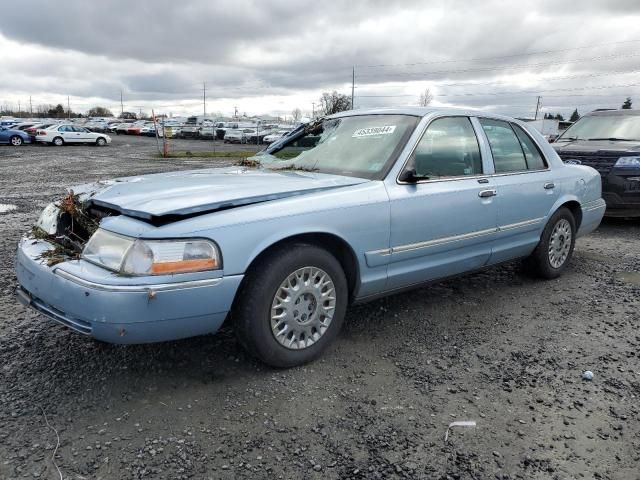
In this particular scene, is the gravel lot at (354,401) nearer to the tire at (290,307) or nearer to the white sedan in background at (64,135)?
the tire at (290,307)

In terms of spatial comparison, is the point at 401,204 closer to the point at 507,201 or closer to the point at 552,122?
the point at 507,201

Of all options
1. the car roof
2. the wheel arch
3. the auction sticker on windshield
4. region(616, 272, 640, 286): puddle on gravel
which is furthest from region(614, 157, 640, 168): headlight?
the wheel arch

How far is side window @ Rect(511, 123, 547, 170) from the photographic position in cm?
480

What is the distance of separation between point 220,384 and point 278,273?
731mm

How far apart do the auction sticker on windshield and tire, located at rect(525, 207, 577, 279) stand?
194cm

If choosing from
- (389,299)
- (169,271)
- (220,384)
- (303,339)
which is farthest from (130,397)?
(389,299)

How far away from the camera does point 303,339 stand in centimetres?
327

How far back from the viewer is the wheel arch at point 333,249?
10.00 ft

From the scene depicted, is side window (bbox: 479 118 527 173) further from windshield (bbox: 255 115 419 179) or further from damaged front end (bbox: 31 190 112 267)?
damaged front end (bbox: 31 190 112 267)

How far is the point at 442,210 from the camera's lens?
3789 mm

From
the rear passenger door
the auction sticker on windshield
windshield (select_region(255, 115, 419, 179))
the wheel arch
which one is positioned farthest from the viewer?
the rear passenger door

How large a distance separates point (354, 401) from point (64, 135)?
34.3 metres

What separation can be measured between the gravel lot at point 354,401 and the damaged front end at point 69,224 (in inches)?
28.0

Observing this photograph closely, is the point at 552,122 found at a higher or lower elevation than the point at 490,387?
higher
